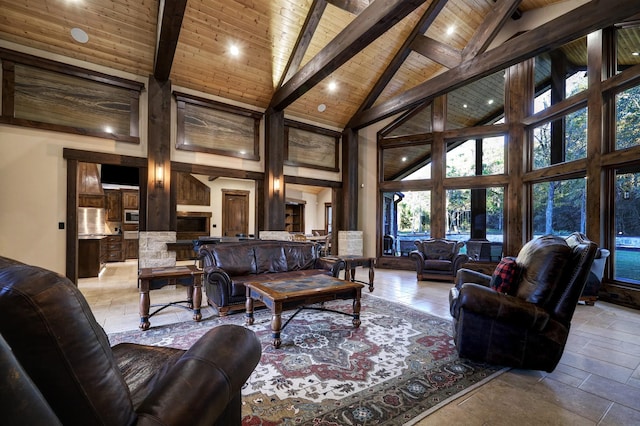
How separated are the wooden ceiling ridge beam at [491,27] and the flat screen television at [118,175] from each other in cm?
803

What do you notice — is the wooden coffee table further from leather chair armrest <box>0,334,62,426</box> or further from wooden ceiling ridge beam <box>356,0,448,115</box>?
wooden ceiling ridge beam <box>356,0,448,115</box>

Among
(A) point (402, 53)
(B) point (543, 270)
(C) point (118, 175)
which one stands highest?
(A) point (402, 53)

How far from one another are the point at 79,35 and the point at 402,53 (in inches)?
230

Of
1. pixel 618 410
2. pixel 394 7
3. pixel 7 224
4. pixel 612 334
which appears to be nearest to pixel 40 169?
pixel 7 224

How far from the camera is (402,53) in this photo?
6.23 m

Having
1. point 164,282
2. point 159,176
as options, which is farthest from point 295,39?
point 164,282

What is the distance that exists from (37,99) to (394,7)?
5311 millimetres

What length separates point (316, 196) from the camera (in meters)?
13.3

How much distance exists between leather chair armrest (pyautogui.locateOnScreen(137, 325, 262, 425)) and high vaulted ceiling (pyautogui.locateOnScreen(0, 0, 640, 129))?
395 centimetres

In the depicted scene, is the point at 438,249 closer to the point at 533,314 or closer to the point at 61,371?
the point at 533,314

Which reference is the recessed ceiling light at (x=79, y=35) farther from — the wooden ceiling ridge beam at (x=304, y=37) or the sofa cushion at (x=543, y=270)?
the sofa cushion at (x=543, y=270)

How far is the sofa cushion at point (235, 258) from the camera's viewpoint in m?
3.89

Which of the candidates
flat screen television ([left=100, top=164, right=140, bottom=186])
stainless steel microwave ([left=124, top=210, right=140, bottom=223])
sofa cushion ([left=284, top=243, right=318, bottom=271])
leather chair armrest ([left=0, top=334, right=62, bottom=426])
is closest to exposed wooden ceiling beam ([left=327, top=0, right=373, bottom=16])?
sofa cushion ([left=284, top=243, right=318, bottom=271])

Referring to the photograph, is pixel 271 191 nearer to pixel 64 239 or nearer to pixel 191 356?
pixel 64 239
